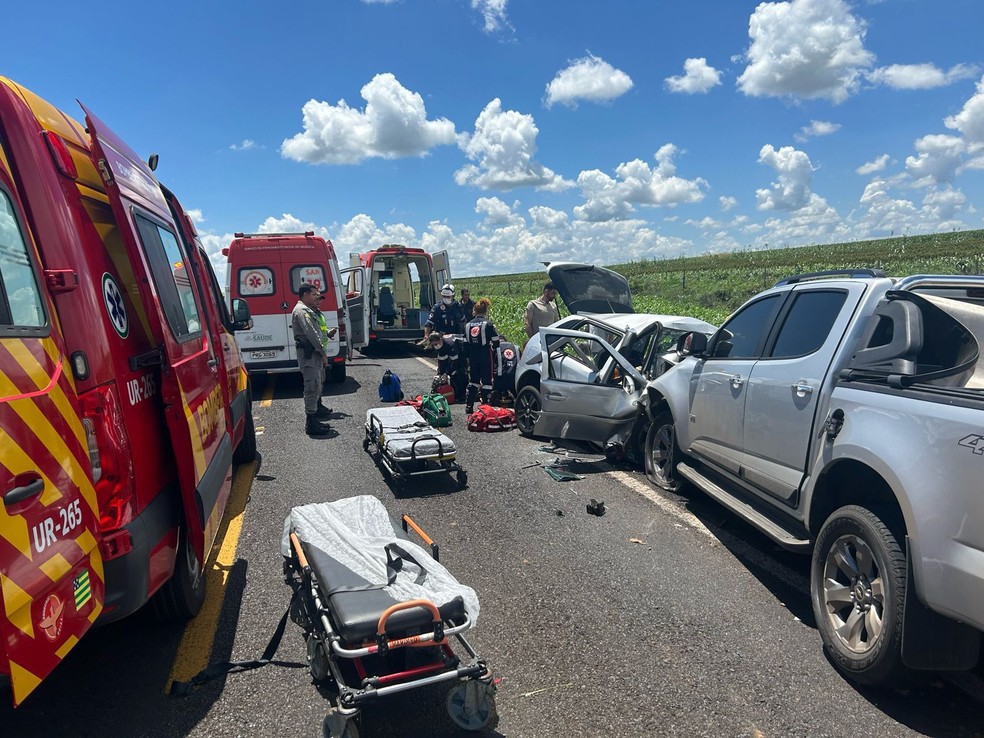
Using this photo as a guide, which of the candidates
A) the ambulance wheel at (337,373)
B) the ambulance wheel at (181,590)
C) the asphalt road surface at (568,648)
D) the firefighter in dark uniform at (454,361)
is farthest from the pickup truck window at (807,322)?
the ambulance wheel at (337,373)

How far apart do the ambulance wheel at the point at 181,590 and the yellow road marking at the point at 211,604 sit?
0.37ft

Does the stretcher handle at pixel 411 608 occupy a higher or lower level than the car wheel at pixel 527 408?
higher

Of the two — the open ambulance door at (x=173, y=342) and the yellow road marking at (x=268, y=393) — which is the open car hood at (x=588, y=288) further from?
the open ambulance door at (x=173, y=342)

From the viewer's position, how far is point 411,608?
8.82 feet

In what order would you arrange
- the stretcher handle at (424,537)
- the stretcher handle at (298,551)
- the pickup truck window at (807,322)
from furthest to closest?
the pickup truck window at (807,322) → the stretcher handle at (424,537) → the stretcher handle at (298,551)

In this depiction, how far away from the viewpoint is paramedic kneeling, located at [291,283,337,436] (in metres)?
8.40

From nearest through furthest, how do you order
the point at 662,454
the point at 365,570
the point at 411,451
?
the point at 365,570 < the point at 411,451 < the point at 662,454

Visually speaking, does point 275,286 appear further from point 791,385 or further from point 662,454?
point 791,385

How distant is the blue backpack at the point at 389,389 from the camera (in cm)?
1020

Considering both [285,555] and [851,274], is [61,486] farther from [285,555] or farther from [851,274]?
[851,274]

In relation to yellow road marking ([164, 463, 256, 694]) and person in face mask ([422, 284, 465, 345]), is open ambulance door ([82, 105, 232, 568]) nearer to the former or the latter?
yellow road marking ([164, 463, 256, 694])

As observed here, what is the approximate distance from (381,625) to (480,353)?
7360mm

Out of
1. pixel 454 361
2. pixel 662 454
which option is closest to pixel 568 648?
pixel 662 454

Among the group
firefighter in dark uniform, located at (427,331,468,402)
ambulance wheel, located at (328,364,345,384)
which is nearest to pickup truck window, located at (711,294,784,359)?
firefighter in dark uniform, located at (427,331,468,402)
